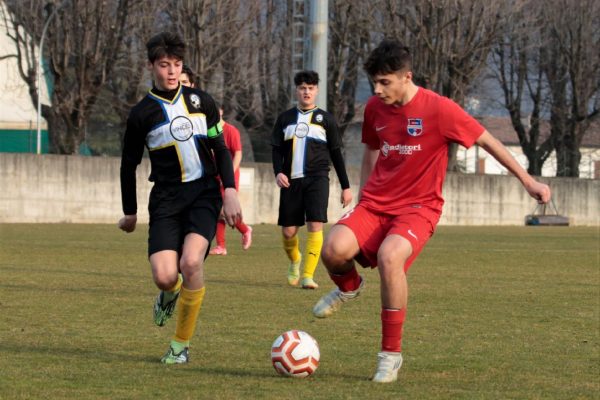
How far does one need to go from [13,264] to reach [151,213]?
8.65 meters

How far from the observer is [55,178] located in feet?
101

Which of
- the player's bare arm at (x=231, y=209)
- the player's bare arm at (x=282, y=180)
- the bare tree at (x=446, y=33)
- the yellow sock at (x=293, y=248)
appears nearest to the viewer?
the player's bare arm at (x=231, y=209)

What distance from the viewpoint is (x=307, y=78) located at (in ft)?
39.4

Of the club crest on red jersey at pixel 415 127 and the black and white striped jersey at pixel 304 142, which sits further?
the black and white striped jersey at pixel 304 142

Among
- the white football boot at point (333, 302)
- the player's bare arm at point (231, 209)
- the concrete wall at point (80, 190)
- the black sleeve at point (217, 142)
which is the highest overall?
the black sleeve at point (217, 142)

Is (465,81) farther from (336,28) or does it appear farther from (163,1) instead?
(163,1)

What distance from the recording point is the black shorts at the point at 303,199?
1270 cm

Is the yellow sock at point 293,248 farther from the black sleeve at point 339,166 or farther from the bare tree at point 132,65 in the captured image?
the bare tree at point 132,65

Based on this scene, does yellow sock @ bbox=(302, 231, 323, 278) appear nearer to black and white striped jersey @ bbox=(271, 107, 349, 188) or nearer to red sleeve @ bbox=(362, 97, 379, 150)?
black and white striped jersey @ bbox=(271, 107, 349, 188)

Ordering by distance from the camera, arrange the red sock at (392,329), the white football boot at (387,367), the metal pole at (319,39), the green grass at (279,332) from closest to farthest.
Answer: the green grass at (279,332) → the white football boot at (387,367) → the red sock at (392,329) → the metal pole at (319,39)

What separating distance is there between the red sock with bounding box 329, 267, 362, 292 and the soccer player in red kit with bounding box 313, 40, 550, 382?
0.47ft

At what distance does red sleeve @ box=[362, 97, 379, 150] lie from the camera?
7.16 meters

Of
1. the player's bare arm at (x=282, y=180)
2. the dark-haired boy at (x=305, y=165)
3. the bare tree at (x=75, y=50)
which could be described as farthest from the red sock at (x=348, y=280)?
the bare tree at (x=75, y=50)

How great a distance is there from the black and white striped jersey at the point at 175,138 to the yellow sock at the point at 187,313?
65 centimetres
